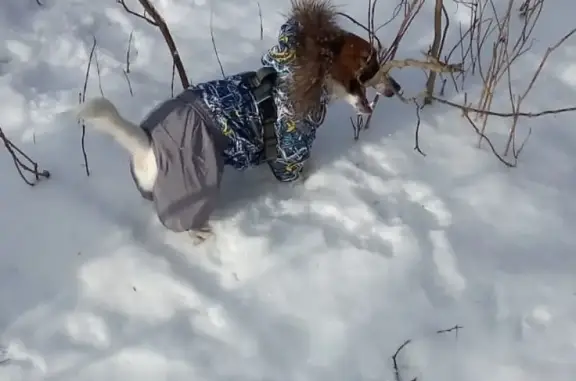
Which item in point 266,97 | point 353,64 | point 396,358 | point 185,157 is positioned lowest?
point 396,358

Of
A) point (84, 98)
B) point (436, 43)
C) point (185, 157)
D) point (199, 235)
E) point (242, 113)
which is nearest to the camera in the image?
point (185, 157)

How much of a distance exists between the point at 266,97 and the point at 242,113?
93 millimetres

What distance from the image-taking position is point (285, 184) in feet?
7.91

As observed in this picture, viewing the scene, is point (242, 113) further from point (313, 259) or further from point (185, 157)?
point (313, 259)

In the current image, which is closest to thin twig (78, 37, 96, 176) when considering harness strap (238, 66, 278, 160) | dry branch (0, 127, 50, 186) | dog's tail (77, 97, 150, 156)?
dry branch (0, 127, 50, 186)

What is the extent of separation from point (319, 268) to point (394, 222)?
0.30 m

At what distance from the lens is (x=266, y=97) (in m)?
2.12

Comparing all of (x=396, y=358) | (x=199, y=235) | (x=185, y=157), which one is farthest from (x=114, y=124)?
(x=396, y=358)

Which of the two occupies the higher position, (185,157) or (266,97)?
(266,97)

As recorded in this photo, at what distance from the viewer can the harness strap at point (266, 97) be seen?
2.11 meters

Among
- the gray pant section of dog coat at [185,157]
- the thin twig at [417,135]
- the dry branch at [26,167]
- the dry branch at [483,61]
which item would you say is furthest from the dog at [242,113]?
the dry branch at [26,167]

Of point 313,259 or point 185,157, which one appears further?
point 313,259

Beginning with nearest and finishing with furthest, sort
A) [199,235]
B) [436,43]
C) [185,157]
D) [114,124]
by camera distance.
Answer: [114,124] → [185,157] → [199,235] → [436,43]

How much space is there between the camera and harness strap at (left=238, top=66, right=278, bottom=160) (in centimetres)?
211
